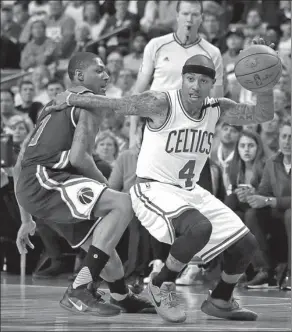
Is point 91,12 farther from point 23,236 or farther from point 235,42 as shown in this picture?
point 23,236

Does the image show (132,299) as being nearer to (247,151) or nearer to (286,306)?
(286,306)

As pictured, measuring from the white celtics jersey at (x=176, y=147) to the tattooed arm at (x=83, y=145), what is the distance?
44cm

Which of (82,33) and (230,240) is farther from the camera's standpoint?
(82,33)

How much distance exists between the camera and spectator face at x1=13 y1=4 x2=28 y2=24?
1695 cm

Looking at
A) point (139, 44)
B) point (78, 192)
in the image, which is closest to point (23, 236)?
point (78, 192)

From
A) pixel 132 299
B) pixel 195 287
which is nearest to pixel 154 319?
pixel 132 299

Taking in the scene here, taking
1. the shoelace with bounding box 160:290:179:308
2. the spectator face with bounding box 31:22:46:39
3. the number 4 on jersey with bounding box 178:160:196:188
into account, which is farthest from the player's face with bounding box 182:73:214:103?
the spectator face with bounding box 31:22:46:39

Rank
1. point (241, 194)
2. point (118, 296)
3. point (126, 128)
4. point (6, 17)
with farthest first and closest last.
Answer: point (6, 17)
point (126, 128)
point (241, 194)
point (118, 296)

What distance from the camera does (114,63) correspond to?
1306cm

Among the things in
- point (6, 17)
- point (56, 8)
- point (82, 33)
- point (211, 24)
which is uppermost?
point (56, 8)

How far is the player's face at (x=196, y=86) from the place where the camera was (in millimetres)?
6590

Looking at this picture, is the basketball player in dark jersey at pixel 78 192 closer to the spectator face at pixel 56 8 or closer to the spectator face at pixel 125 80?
the spectator face at pixel 125 80

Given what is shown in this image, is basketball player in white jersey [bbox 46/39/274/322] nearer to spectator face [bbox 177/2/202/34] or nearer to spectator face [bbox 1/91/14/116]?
spectator face [bbox 177/2/202/34]

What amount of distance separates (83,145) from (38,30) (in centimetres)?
896
